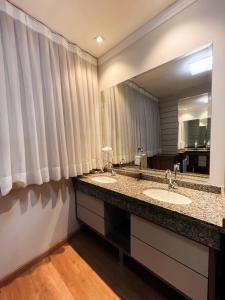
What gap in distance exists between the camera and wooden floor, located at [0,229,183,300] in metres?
1.36

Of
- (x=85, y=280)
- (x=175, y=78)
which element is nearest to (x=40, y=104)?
(x=175, y=78)

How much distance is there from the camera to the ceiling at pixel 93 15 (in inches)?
56.1

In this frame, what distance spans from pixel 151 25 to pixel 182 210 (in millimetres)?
1760

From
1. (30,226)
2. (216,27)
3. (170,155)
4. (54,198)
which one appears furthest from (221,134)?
(30,226)

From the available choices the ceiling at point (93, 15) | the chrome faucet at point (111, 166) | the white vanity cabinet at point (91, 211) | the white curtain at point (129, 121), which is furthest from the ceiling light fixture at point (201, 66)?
the white vanity cabinet at point (91, 211)

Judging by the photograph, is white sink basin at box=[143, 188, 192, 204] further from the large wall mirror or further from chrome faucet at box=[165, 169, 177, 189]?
the large wall mirror

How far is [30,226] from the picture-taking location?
66.3 inches

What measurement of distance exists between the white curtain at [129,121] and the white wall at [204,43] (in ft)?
1.27

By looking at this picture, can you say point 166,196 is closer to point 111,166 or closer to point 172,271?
point 172,271

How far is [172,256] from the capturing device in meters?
1.09

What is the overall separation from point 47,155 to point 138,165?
106cm

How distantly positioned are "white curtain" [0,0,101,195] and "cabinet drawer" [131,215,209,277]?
3.20 ft

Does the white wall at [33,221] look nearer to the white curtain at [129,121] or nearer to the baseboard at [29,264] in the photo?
the baseboard at [29,264]

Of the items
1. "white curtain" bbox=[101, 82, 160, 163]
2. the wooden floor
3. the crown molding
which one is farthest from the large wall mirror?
the wooden floor
